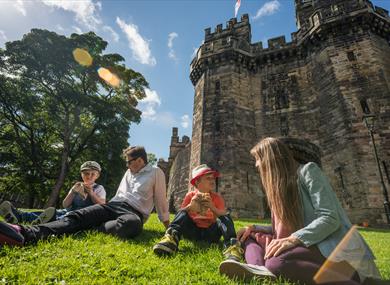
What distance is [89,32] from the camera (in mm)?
18953

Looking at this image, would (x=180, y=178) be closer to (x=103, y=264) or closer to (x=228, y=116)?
(x=228, y=116)

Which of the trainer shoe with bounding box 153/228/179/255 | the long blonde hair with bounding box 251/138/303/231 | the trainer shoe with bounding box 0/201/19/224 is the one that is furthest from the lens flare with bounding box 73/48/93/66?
the long blonde hair with bounding box 251/138/303/231

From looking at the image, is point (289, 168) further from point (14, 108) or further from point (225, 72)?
point (14, 108)

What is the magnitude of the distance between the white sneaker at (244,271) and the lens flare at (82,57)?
62.5ft

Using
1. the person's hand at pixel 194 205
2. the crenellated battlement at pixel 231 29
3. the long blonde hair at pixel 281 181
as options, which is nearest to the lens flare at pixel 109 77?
the crenellated battlement at pixel 231 29

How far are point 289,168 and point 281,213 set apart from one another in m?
0.45

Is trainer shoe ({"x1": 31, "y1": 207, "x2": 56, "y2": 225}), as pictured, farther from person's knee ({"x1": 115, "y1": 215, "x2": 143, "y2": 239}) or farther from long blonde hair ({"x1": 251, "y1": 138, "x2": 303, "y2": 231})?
long blonde hair ({"x1": 251, "y1": 138, "x2": 303, "y2": 231})

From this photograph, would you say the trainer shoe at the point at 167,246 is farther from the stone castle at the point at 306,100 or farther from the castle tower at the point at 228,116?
the castle tower at the point at 228,116

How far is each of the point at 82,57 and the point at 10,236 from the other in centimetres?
1815

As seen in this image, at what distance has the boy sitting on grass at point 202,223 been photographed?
312 cm

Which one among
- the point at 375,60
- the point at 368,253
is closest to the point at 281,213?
the point at 368,253

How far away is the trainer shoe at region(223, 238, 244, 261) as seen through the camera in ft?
9.13

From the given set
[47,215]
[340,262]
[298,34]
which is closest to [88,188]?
[47,215]

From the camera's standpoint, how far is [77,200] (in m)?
4.79
